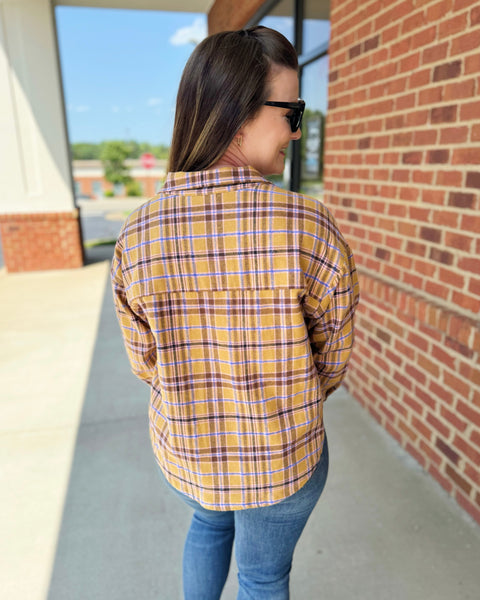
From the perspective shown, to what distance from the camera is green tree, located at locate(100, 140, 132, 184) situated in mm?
75000

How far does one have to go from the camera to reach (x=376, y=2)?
8.23ft

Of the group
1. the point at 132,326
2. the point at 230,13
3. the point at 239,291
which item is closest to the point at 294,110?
the point at 239,291

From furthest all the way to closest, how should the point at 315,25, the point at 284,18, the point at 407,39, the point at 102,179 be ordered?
Result: 1. the point at 102,179
2. the point at 284,18
3. the point at 315,25
4. the point at 407,39

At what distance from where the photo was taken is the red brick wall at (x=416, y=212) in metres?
1.98

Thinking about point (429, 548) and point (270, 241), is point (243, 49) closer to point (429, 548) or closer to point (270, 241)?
point (270, 241)

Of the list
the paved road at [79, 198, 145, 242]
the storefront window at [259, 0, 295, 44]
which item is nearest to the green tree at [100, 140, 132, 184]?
the paved road at [79, 198, 145, 242]

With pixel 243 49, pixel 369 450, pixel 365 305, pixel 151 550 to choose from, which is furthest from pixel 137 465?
pixel 243 49

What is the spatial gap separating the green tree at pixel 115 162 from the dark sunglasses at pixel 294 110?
7884cm

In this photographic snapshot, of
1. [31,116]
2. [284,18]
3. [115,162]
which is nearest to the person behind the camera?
[284,18]

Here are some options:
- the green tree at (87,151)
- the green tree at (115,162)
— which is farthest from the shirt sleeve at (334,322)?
the green tree at (87,151)

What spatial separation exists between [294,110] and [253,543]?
42.8 inches

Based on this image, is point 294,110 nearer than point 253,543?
Yes

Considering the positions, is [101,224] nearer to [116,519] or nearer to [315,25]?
[315,25]

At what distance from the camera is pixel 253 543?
3.76 feet
